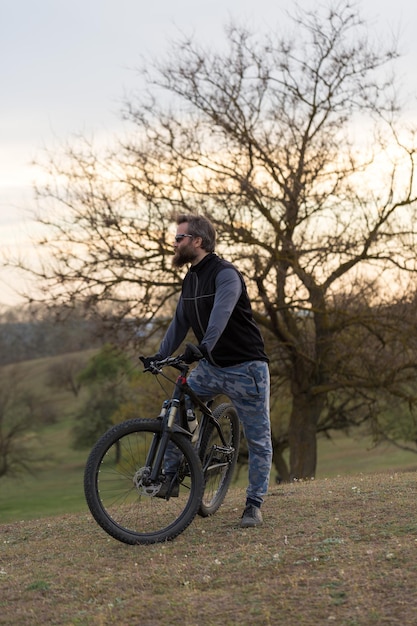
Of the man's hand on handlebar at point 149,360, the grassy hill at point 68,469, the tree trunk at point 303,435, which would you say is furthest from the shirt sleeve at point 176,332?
the grassy hill at point 68,469

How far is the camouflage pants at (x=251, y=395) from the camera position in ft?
19.2

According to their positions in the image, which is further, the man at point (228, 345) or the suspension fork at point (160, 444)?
the man at point (228, 345)

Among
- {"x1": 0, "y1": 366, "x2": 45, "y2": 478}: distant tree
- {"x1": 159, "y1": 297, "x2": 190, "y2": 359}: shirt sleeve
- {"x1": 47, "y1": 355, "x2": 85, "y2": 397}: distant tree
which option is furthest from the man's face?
{"x1": 47, "y1": 355, "x2": 85, "y2": 397}: distant tree

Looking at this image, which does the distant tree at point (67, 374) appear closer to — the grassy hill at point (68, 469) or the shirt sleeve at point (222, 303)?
the grassy hill at point (68, 469)

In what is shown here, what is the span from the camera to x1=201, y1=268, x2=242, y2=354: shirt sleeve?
5453 millimetres

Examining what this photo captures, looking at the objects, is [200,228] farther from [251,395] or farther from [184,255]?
[251,395]

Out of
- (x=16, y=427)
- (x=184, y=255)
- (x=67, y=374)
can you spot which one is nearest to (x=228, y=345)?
(x=184, y=255)

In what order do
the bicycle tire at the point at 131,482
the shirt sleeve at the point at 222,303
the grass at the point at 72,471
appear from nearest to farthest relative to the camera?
the bicycle tire at the point at 131,482 → the shirt sleeve at the point at 222,303 → the grass at the point at 72,471

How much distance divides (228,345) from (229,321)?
16cm

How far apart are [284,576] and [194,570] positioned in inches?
21.0

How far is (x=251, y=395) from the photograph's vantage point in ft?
19.3

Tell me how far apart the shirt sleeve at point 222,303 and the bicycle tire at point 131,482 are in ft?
2.09

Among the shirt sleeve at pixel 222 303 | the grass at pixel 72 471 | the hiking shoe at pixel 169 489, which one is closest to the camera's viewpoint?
the shirt sleeve at pixel 222 303

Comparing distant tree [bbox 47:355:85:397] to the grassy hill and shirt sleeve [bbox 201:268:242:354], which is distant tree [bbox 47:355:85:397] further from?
shirt sleeve [bbox 201:268:242:354]
